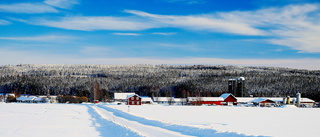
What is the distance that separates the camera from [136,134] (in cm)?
1955

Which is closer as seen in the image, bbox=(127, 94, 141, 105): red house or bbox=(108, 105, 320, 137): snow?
bbox=(108, 105, 320, 137): snow

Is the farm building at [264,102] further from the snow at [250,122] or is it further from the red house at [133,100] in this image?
the snow at [250,122]

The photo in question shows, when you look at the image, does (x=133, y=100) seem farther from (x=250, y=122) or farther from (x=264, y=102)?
(x=250, y=122)

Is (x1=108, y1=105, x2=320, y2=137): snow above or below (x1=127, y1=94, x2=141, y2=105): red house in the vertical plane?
above

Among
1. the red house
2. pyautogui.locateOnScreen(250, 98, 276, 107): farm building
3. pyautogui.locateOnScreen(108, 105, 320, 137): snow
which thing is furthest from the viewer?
pyautogui.locateOnScreen(250, 98, 276, 107): farm building

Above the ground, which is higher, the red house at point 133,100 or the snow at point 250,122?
the snow at point 250,122

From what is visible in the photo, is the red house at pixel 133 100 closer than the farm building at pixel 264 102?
Yes

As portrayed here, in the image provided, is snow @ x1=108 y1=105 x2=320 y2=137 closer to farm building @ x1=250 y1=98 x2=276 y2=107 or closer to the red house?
the red house

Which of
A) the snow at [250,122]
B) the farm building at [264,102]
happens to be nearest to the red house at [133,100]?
the farm building at [264,102]

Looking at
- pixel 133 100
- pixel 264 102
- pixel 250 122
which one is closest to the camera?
pixel 250 122

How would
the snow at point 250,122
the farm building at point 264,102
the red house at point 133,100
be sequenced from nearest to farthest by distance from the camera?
the snow at point 250,122 < the red house at point 133,100 < the farm building at point 264,102

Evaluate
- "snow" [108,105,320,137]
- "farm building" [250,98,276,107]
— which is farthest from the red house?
"snow" [108,105,320,137]

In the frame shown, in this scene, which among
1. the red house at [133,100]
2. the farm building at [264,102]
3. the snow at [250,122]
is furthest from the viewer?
the farm building at [264,102]

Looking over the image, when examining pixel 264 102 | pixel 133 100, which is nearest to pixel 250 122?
pixel 133 100
